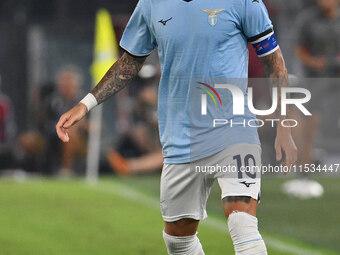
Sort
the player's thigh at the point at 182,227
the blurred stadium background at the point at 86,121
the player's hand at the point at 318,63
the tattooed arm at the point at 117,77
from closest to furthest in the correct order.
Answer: the player's thigh at the point at 182,227
the tattooed arm at the point at 117,77
the player's hand at the point at 318,63
the blurred stadium background at the point at 86,121

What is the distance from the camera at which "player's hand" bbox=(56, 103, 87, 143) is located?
5681 mm

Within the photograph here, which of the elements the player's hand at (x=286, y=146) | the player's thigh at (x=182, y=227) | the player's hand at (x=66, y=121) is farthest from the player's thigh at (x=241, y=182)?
the player's hand at (x=66, y=121)

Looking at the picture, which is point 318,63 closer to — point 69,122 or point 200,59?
point 200,59

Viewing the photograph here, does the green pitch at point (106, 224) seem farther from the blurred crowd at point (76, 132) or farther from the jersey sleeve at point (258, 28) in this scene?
the jersey sleeve at point (258, 28)

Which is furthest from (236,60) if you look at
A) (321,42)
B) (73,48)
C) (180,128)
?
(73,48)

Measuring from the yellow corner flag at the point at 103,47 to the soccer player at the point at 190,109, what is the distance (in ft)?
39.2

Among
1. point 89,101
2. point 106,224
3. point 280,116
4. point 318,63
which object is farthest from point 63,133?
point 318,63

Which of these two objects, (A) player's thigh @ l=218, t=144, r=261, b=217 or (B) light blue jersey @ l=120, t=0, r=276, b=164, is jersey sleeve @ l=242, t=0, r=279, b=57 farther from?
(A) player's thigh @ l=218, t=144, r=261, b=217

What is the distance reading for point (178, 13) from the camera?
5652mm

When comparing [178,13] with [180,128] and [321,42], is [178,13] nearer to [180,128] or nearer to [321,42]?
[180,128]

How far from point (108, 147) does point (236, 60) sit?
13.1 meters

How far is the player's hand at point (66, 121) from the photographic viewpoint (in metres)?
5.68

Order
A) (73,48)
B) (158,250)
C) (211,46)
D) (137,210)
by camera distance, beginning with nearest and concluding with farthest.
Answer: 1. (211,46)
2. (158,250)
3. (137,210)
4. (73,48)

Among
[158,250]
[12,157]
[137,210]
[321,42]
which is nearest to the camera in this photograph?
[158,250]
